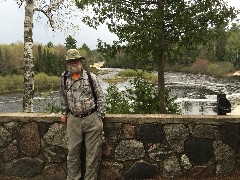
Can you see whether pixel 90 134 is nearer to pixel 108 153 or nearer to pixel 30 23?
pixel 108 153

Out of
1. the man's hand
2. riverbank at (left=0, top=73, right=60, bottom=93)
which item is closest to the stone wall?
the man's hand

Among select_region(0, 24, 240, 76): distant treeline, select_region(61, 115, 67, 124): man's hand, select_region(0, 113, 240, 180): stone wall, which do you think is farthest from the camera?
select_region(0, 24, 240, 76): distant treeline

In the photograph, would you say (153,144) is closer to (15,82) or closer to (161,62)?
(161,62)

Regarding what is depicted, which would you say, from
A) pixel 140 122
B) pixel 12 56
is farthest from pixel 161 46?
pixel 12 56

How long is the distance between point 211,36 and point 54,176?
9.50 m

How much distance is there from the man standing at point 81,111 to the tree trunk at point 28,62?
5.83 m

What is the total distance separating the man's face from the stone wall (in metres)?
0.85

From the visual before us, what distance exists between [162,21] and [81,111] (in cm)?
899

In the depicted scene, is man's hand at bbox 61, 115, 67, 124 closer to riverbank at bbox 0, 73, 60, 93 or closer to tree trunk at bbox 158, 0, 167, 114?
tree trunk at bbox 158, 0, 167, 114

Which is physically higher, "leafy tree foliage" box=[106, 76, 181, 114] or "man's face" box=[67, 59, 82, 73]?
"man's face" box=[67, 59, 82, 73]

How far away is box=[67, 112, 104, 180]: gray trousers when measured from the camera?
5.01 metres

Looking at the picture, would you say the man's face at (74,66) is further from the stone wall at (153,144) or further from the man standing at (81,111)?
the stone wall at (153,144)

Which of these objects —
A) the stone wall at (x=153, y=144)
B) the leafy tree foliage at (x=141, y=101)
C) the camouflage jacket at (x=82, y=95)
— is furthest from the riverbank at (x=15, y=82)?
the camouflage jacket at (x=82, y=95)

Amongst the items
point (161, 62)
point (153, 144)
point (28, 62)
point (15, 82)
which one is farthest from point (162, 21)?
point (15, 82)
